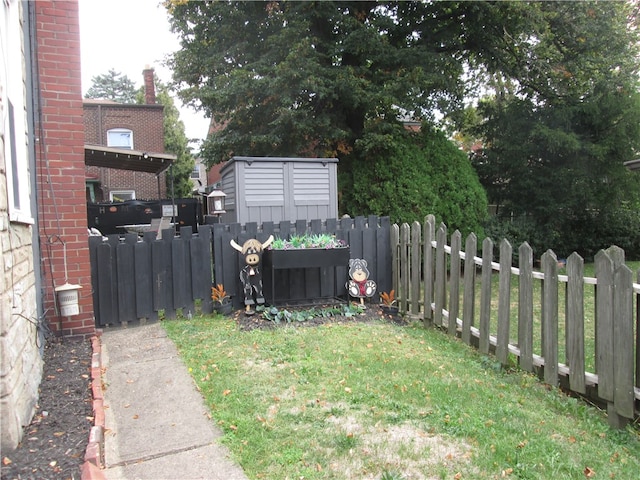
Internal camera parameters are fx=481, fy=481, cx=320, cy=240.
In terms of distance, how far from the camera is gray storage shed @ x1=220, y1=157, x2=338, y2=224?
7543mm

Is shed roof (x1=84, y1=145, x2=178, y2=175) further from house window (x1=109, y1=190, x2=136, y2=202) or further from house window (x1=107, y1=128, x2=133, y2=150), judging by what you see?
house window (x1=107, y1=128, x2=133, y2=150)

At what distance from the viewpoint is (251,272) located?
6043mm

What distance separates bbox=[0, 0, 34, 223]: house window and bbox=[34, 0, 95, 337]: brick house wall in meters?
0.59

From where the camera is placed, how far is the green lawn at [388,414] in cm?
268

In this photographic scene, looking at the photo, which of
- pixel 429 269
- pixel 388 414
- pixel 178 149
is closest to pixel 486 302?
pixel 429 269

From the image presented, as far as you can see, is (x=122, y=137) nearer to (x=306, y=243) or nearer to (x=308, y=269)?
(x=308, y=269)

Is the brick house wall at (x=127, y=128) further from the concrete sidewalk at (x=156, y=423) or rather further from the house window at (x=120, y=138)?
the concrete sidewalk at (x=156, y=423)

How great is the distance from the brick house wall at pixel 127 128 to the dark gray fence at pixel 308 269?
1710 cm

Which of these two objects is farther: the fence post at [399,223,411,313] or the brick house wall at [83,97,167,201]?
the brick house wall at [83,97,167,201]

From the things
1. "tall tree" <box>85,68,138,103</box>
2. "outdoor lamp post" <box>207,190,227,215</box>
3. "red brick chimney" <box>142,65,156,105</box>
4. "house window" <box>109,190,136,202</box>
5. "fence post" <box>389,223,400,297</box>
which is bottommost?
"fence post" <box>389,223,400,297</box>

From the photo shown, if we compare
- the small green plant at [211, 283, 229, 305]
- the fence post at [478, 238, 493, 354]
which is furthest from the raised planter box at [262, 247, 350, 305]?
the fence post at [478, 238, 493, 354]

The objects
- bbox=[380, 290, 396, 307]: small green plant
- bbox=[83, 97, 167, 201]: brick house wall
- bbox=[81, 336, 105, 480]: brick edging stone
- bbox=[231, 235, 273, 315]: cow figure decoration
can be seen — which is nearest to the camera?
bbox=[81, 336, 105, 480]: brick edging stone

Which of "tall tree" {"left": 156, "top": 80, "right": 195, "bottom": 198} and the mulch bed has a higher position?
"tall tree" {"left": 156, "top": 80, "right": 195, "bottom": 198}

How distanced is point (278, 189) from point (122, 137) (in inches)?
714
